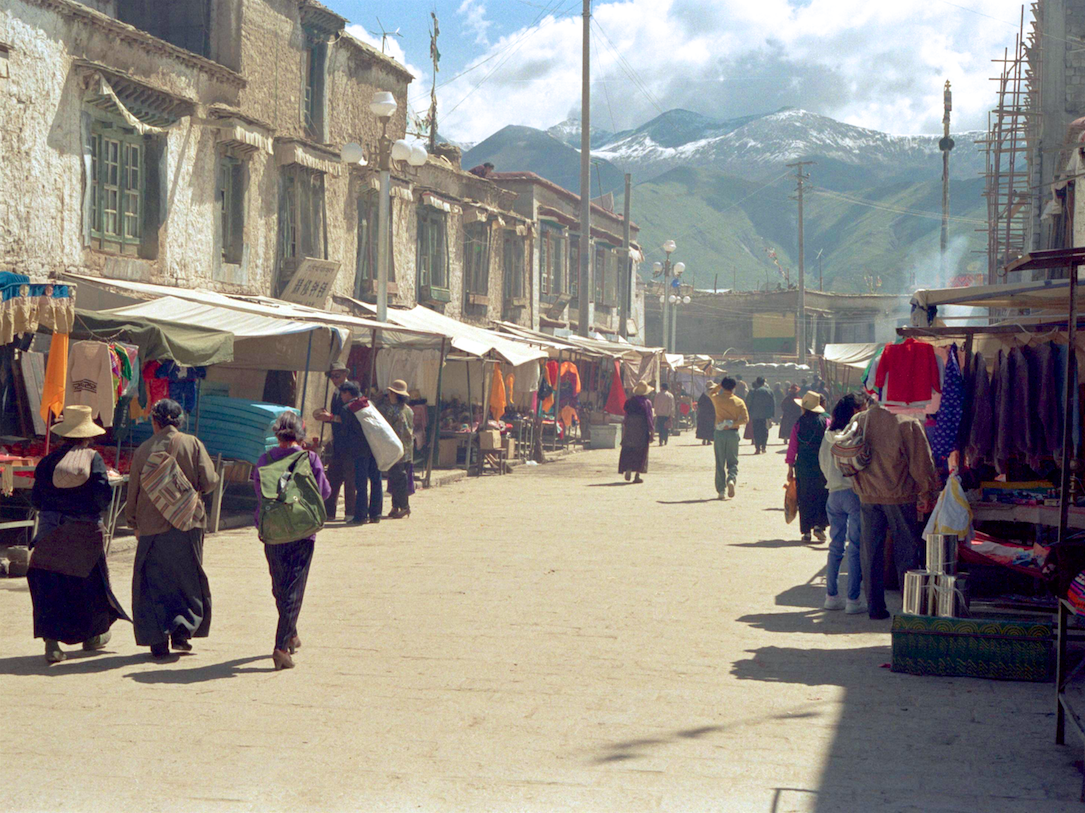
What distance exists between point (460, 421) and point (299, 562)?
1447 centimetres

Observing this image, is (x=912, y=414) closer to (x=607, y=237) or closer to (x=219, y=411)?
(x=219, y=411)

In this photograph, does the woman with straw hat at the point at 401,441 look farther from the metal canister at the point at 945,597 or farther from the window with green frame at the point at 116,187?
the metal canister at the point at 945,597

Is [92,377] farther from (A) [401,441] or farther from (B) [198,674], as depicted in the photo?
(B) [198,674]

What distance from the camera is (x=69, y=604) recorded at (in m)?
6.91

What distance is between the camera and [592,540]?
1224 cm

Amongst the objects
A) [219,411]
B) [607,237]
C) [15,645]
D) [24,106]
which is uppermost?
[607,237]

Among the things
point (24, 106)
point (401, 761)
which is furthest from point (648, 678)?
point (24, 106)

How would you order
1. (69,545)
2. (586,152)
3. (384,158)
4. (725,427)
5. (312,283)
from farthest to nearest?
(586,152) < (312,283) < (384,158) < (725,427) < (69,545)

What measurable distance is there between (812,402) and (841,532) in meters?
2.50

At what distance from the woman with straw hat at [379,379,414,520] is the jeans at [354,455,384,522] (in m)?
0.27

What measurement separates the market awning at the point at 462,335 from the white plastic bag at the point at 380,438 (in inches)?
169

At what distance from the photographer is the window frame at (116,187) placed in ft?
51.0

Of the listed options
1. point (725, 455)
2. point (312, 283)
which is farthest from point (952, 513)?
point (312, 283)

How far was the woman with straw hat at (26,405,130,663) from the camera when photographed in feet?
22.5
